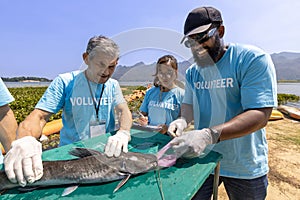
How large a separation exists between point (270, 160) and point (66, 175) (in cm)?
375

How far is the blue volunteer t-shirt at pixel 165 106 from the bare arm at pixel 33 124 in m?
0.89

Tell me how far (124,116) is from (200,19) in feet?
Answer: 3.07

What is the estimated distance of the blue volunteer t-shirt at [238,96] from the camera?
1206 mm

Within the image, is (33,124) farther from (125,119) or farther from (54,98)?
(125,119)

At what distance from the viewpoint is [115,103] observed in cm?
170

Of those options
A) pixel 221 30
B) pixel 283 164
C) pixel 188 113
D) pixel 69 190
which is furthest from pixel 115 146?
pixel 283 164

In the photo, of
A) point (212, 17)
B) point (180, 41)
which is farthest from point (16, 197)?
point (212, 17)

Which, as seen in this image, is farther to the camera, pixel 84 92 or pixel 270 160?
pixel 270 160

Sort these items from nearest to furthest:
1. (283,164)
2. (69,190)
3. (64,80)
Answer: (69,190) → (64,80) → (283,164)

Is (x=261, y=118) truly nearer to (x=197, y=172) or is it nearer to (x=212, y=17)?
(x=197, y=172)

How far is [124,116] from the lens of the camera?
157 cm

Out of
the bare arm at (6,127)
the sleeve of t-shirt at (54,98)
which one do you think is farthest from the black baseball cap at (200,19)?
the bare arm at (6,127)

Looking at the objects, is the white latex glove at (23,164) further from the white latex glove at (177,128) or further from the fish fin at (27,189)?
the white latex glove at (177,128)

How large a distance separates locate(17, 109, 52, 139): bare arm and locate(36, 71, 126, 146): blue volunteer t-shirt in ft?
0.18
